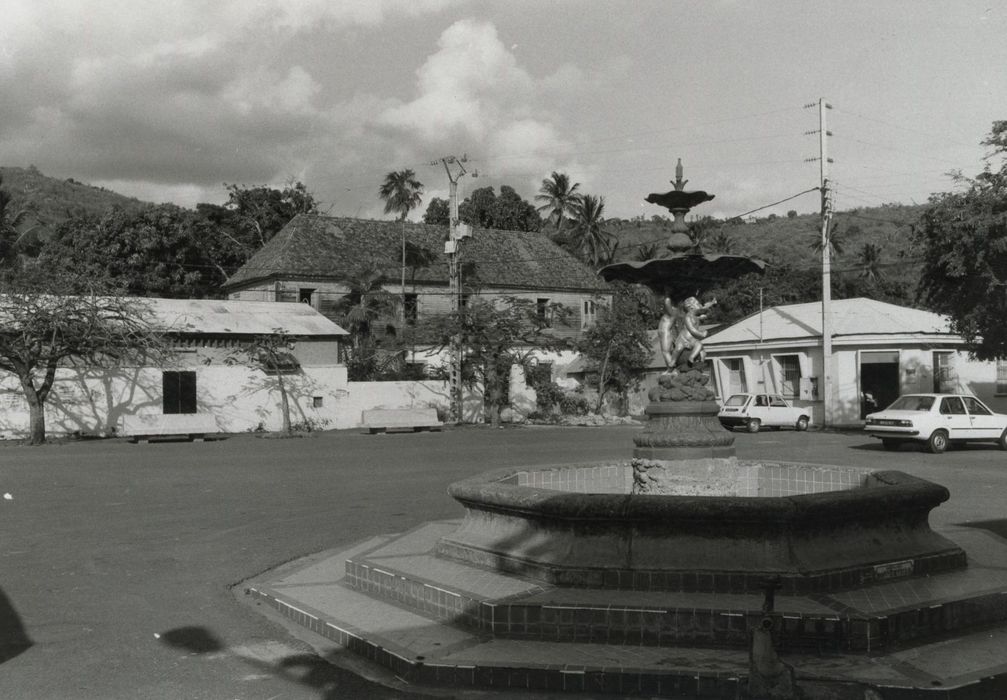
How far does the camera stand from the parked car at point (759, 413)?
30609 mm

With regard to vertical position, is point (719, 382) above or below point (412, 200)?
→ below

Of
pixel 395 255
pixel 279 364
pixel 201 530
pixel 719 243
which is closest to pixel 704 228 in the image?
pixel 719 243

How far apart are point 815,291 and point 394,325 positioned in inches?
1157

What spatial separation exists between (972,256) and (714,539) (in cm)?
1839

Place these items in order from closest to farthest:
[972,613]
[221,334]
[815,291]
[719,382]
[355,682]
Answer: [355,682] < [972,613] < [221,334] < [719,382] < [815,291]

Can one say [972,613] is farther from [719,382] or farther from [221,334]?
[719,382]

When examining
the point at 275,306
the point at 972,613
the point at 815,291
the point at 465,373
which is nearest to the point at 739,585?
the point at 972,613

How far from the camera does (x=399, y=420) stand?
3086cm

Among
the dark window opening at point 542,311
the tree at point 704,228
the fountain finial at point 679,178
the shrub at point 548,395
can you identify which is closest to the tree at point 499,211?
the tree at point 704,228

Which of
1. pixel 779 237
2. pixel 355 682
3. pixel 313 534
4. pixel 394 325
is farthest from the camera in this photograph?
pixel 779 237

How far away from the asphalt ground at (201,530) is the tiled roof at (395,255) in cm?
2003

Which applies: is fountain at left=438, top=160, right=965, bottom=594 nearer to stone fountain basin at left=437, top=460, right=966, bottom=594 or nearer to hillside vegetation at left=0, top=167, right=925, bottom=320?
stone fountain basin at left=437, top=460, right=966, bottom=594

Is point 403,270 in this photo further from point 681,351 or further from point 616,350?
point 681,351

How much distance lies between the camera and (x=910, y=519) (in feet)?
24.7
